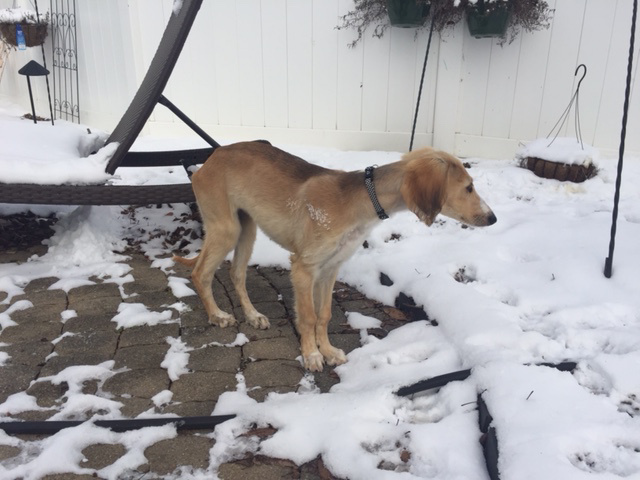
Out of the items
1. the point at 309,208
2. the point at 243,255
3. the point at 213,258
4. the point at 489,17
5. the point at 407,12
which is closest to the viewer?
the point at 309,208

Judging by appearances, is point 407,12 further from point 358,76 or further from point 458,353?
point 458,353

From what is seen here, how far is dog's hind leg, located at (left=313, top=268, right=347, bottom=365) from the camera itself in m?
3.14

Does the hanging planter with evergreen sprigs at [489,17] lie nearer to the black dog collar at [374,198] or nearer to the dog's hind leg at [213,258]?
the black dog collar at [374,198]

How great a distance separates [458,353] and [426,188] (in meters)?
0.93

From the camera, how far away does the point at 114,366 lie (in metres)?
3.03

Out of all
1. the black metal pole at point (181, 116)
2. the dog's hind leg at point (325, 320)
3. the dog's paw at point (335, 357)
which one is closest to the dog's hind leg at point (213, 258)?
the dog's hind leg at point (325, 320)

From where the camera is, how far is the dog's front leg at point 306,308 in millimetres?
3088

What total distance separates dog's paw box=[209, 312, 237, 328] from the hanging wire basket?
276 inches

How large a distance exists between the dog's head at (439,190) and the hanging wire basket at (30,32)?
7.66 m

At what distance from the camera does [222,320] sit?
3498 millimetres

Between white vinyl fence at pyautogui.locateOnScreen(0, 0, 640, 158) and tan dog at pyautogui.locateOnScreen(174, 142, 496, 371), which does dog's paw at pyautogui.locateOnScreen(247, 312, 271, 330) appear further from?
white vinyl fence at pyautogui.locateOnScreen(0, 0, 640, 158)

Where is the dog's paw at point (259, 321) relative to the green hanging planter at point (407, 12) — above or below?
below

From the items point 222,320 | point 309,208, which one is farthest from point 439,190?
point 222,320

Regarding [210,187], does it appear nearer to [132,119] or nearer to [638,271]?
[132,119]
